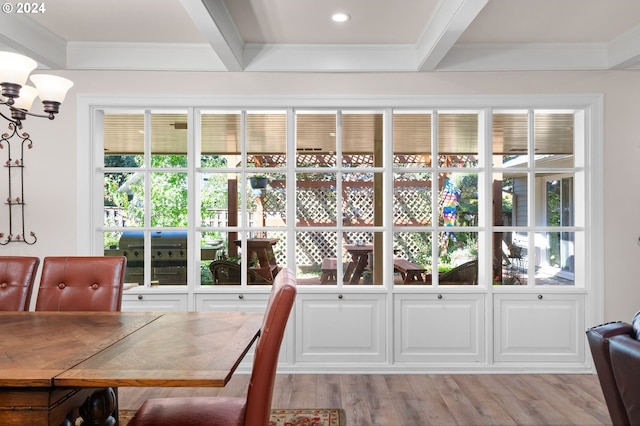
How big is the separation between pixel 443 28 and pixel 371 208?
1.62m

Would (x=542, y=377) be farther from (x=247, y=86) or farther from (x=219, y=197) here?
(x=219, y=197)

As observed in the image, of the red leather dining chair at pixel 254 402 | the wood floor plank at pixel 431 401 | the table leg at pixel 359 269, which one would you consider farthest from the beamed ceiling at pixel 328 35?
the wood floor plank at pixel 431 401

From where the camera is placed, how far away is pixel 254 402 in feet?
4.56

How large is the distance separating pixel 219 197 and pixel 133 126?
1366mm

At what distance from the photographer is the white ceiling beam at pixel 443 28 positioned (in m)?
2.30

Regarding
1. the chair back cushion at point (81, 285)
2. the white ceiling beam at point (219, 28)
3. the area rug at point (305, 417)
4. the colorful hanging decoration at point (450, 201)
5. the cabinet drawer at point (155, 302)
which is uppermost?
the white ceiling beam at point (219, 28)

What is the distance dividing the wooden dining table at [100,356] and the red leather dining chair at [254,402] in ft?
0.36

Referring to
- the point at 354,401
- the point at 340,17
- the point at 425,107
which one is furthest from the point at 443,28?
the point at 354,401

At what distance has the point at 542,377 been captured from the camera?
318cm

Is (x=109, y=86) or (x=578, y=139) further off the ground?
(x=109, y=86)

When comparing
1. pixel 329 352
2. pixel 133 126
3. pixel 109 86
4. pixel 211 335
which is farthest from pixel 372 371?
pixel 133 126

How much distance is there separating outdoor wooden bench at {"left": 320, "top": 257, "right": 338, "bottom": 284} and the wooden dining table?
166cm

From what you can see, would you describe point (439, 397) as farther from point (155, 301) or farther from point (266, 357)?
point (155, 301)

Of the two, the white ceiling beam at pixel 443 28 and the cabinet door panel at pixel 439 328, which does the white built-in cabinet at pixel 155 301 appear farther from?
the white ceiling beam at pixel 443 28
